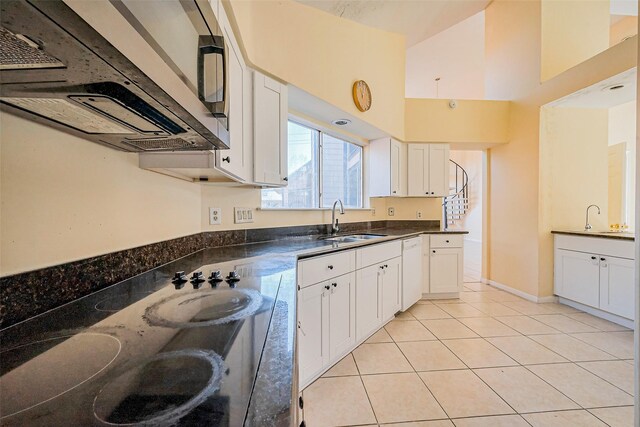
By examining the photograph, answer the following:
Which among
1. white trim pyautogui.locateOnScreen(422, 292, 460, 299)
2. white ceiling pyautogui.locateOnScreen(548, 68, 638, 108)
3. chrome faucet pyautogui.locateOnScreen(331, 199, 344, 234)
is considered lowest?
white trim pyautogui.locateOnScreen(422, 292, 460, 299)

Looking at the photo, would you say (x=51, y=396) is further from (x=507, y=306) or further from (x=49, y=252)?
(x=507, y=306)

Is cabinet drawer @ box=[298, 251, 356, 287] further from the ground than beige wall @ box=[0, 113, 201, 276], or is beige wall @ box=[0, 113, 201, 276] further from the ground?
beige wall @ box=[0, 113, 201, 276]

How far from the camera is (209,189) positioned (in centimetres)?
188

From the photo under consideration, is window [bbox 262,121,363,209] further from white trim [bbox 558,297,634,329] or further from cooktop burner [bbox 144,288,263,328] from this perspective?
white trim [bbox 558,297,634,329]

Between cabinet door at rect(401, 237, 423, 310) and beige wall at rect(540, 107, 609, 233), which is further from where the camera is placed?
beige wall at rect(540, 107, 609, 233)

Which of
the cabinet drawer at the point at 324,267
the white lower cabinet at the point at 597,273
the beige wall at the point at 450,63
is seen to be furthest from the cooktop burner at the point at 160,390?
the beige wall at the point at 450,63

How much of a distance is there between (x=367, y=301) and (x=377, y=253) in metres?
0.43

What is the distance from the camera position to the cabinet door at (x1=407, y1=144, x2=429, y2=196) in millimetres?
3613

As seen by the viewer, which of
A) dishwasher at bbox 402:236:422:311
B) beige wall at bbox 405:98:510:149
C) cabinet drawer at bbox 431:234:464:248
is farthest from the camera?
beige wall at bbox 405:98:510:149

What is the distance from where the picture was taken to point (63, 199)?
2.69 feet

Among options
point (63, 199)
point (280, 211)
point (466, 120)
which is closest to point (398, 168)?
point (466, 120)

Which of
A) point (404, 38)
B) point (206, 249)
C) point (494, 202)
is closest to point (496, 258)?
point (494, 202)

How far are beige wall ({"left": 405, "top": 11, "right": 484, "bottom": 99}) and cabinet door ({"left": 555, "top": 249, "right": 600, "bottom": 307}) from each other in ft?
12.1

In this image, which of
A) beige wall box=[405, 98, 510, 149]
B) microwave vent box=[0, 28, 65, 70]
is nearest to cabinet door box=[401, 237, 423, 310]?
beige wall box=[405, 98, 510, 149]
